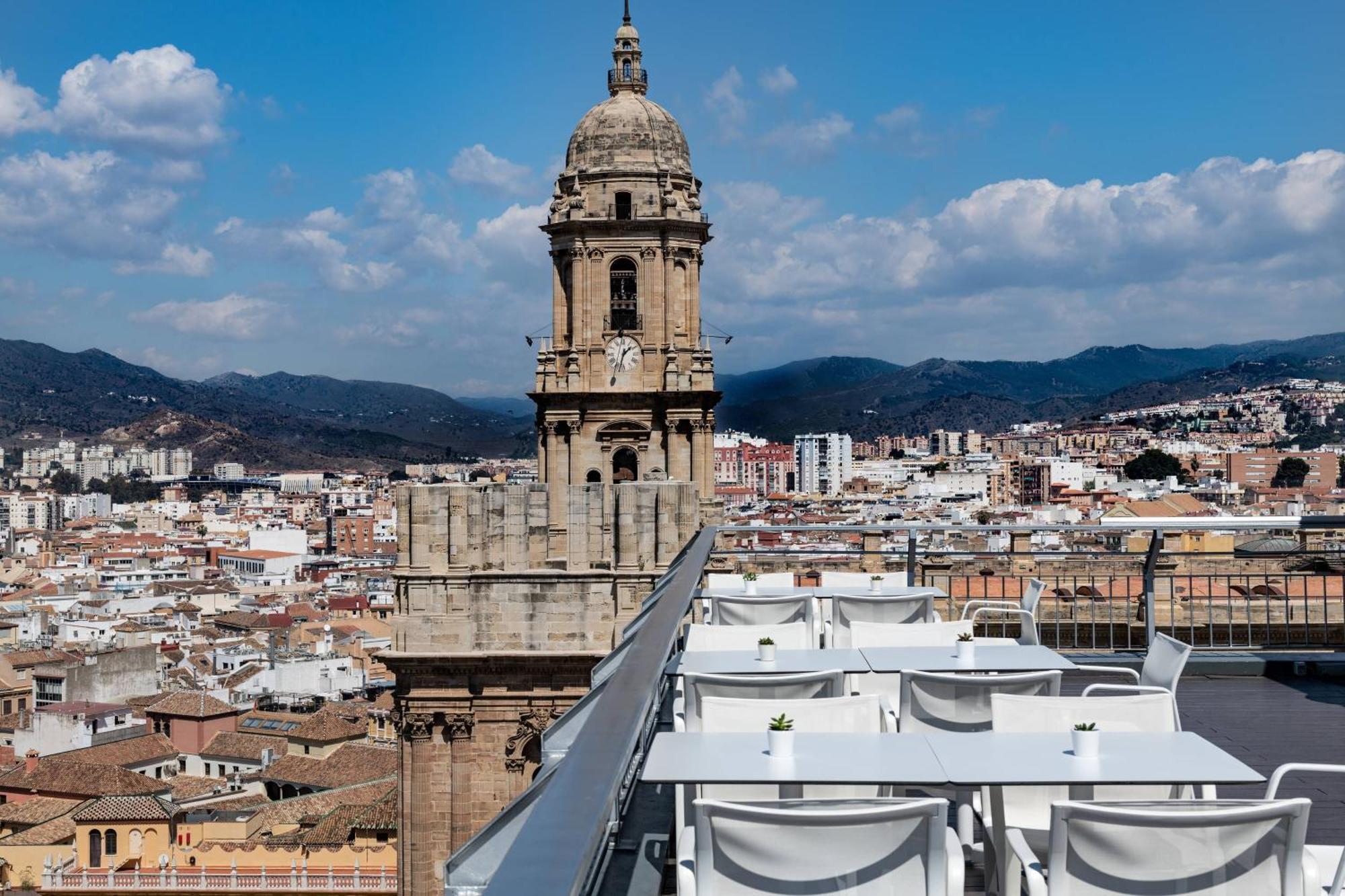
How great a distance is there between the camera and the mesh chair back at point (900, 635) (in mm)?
5062

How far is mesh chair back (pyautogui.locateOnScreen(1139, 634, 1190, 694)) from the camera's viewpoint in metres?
3.97

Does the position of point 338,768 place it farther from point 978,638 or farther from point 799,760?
point 799,760

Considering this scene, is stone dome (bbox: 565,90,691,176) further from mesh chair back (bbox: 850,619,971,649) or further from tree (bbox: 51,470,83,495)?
tree (bbox: 51,470,83,495)

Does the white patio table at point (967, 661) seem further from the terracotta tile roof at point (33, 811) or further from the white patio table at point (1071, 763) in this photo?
the terracotta tile roof at point (33, 811)

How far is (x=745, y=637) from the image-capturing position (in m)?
5.05

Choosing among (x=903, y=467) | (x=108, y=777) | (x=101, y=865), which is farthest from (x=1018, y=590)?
(x=903, y=467)

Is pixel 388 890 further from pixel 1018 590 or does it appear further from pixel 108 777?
pixel 1018 590

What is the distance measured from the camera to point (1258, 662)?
6.47m

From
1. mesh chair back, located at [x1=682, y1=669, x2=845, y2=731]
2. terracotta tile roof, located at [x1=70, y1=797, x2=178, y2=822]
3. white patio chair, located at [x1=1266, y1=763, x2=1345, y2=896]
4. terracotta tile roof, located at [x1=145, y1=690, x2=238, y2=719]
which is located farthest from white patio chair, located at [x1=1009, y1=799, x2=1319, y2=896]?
terracotta tile roof, located at [x1=145, y1=690, x2=238, y2=719]

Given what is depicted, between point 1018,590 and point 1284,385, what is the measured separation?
14215 cm

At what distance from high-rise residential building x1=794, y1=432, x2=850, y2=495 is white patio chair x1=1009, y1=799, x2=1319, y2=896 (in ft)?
448

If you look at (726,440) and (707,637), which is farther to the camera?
(726,440)

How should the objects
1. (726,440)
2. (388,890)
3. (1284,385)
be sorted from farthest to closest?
(726,440) < (1284,385) < (388,890)

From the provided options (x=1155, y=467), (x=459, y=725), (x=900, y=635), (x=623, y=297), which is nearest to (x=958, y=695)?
(x=900, y=635)
